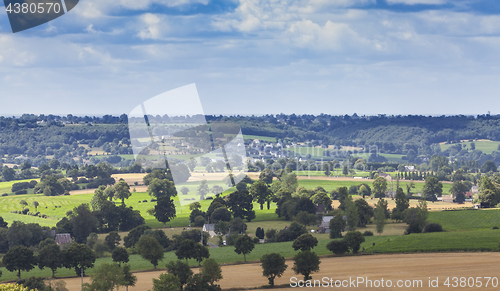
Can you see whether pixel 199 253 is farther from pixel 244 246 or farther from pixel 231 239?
pixel 231 239

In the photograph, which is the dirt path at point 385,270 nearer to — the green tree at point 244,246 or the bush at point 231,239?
the green tree at point 244,246

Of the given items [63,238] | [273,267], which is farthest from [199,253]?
[63,238]

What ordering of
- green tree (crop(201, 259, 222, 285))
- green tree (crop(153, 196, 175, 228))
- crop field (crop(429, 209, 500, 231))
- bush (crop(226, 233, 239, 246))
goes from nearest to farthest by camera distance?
green tree (crop(201, 259, 222, 285))
bush (crop(226, 233, 239, 246))
crop field (crop(429, 209, 500, 231))
green tree (crop(153, 196, 175, 228))

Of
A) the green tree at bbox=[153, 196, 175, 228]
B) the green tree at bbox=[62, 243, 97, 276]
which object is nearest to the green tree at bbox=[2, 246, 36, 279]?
the green tree at bbox=[62, 243, 97, 276]

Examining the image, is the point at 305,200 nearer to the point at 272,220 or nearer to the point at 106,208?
the point at 272,220

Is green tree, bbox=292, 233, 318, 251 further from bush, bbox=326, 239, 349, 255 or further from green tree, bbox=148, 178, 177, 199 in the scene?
green tree, bbox=148, 178, 177, 199

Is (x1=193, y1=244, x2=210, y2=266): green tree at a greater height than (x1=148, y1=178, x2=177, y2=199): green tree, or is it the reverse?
(x1=148, y1=178, x2=177, y2=199): green tree

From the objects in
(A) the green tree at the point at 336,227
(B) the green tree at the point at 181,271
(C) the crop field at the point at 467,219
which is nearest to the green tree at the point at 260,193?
(A) the green tree at the point at 336,227
